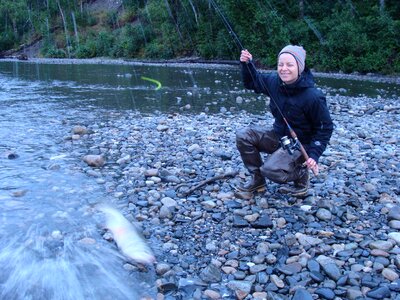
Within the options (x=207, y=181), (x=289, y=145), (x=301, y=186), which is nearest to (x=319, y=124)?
(x=289, y=145)

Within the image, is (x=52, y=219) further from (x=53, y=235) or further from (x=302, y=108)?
(x=302, y=108)

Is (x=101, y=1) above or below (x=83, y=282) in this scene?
above

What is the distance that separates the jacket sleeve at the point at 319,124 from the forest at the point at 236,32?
2523mm

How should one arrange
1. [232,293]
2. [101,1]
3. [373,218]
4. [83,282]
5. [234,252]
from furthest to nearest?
[101,1]
[373,218]
[234,252]
[83,282]
[232,293]

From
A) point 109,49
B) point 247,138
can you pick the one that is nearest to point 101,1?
point 109,49

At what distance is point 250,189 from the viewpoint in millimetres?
5051

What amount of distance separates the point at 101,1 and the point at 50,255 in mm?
79560

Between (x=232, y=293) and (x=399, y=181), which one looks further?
(x=399, y=181)

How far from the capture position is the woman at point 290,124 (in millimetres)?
4367

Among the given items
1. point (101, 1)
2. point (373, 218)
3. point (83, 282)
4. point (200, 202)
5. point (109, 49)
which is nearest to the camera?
point (83, 282)

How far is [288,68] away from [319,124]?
0.70 metres

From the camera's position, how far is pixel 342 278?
334cm

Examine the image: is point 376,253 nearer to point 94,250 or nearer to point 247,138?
point 247,138

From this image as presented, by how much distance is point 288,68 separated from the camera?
14.2 feet
